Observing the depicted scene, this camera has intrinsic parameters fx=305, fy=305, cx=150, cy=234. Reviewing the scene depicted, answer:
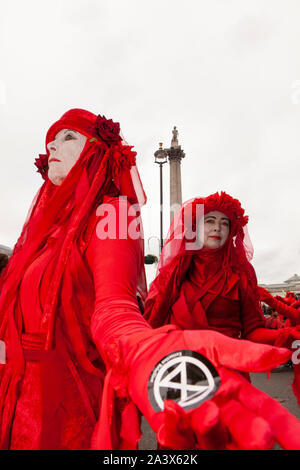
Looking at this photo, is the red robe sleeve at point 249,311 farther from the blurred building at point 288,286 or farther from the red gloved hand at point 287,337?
the blurred building at point 288,286

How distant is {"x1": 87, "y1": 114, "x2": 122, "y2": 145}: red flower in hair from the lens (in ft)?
3.90

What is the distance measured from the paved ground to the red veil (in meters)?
2.40

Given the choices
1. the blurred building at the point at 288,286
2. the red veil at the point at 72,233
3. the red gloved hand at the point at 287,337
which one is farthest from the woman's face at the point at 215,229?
the blurred building at the point at 288,286

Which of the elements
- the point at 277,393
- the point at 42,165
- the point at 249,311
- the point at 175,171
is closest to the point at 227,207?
the point at 249,311

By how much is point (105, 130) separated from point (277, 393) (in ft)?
16.7

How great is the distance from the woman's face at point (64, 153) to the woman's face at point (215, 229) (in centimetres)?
155

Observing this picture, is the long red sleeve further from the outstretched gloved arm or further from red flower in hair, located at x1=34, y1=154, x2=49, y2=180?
red flower in hair, located at x1=34, y1=154, x2=49, y2=180

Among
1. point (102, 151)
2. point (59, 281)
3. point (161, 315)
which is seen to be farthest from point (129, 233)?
point (161, 315)

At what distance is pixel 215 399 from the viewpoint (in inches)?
18.4

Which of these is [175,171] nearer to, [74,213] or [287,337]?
[287,337]

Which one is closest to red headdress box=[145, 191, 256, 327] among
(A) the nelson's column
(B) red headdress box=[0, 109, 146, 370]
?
(B) red headdress box=[0, 109, 146, 370]
